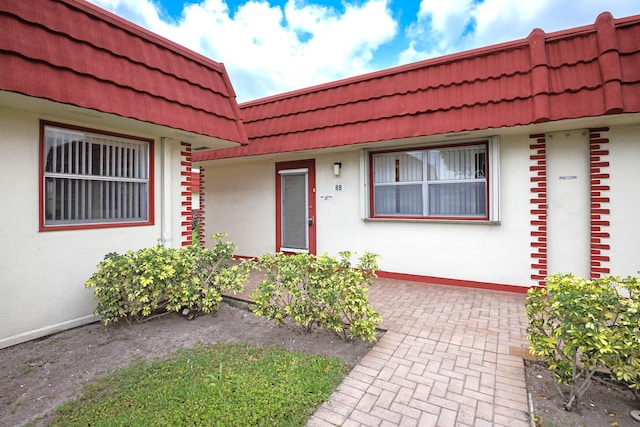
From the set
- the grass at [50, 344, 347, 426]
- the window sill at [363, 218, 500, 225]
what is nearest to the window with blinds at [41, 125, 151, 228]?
the grass at [50, 344, 347, 426]

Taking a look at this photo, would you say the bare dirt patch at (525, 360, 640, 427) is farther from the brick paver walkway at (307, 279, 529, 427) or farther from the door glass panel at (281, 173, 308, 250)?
the door glass panel at (281, 173, 308, 250)

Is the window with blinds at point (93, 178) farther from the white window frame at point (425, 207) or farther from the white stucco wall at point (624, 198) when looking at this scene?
the white stucco wall at point (624, 198)

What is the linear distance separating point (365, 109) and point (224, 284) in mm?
4269

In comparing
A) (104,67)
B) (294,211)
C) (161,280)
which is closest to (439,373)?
(161,280)

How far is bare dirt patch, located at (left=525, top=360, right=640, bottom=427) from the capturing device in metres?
2.17

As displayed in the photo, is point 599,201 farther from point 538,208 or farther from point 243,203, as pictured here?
point 243,203

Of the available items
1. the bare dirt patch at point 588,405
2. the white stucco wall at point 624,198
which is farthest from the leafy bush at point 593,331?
the white stucco wall at point 624,198

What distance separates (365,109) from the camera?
241 inches

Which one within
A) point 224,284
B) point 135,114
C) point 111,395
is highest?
point 135,114

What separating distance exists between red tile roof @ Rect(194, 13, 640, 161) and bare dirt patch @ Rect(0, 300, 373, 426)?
3.86 metres

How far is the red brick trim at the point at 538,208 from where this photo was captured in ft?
16.9

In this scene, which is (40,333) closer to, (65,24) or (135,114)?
(135,114)

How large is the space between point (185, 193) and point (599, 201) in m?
6.89

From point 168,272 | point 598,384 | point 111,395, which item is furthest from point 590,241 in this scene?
point 111,395
